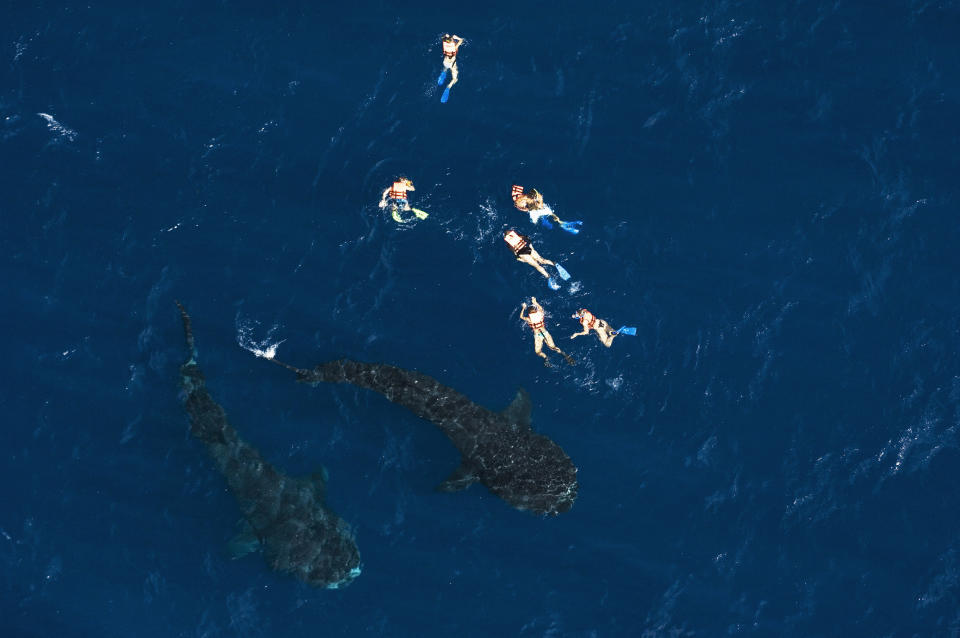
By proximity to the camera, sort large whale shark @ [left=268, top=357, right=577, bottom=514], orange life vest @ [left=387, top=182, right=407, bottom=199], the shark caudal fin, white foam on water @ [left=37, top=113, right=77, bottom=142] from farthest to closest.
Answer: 1. white foam on water @ [left=37, top=113, right=77, bottom=142]
2. orange life vest @ [left=387, top=182, right=407, bottom=199]
3. the shark caudal fin
4. large whale shark @ [left=268, top=357, right=577, bottom=514]

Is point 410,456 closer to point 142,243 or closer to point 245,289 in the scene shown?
point 245,289

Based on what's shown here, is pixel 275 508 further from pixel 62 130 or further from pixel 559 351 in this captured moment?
pixel 62 130

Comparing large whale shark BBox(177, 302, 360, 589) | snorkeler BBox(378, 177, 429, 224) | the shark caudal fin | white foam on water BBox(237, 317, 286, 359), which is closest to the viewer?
large whale shark BBox(177, 302, 360, 589)

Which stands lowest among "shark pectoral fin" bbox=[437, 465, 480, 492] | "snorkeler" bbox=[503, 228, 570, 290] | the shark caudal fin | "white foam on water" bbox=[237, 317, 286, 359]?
the shark caudal fin

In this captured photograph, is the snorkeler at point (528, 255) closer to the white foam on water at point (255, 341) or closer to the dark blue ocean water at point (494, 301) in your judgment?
the dark blue ocean water at point (494, 301)

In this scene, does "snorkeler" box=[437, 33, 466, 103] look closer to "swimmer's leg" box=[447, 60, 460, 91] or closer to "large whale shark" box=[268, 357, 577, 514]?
"swimmer's leg" box=[447, 60, 460, 91]

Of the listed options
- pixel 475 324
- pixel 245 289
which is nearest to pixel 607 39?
pixel 475 324

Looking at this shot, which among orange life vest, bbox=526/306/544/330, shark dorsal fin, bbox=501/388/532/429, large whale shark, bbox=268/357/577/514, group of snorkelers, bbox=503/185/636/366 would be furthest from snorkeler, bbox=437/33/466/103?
shark dorsal fin, bbox=501/388/532/429

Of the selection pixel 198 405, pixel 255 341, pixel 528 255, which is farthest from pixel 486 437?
pixel 198 405
